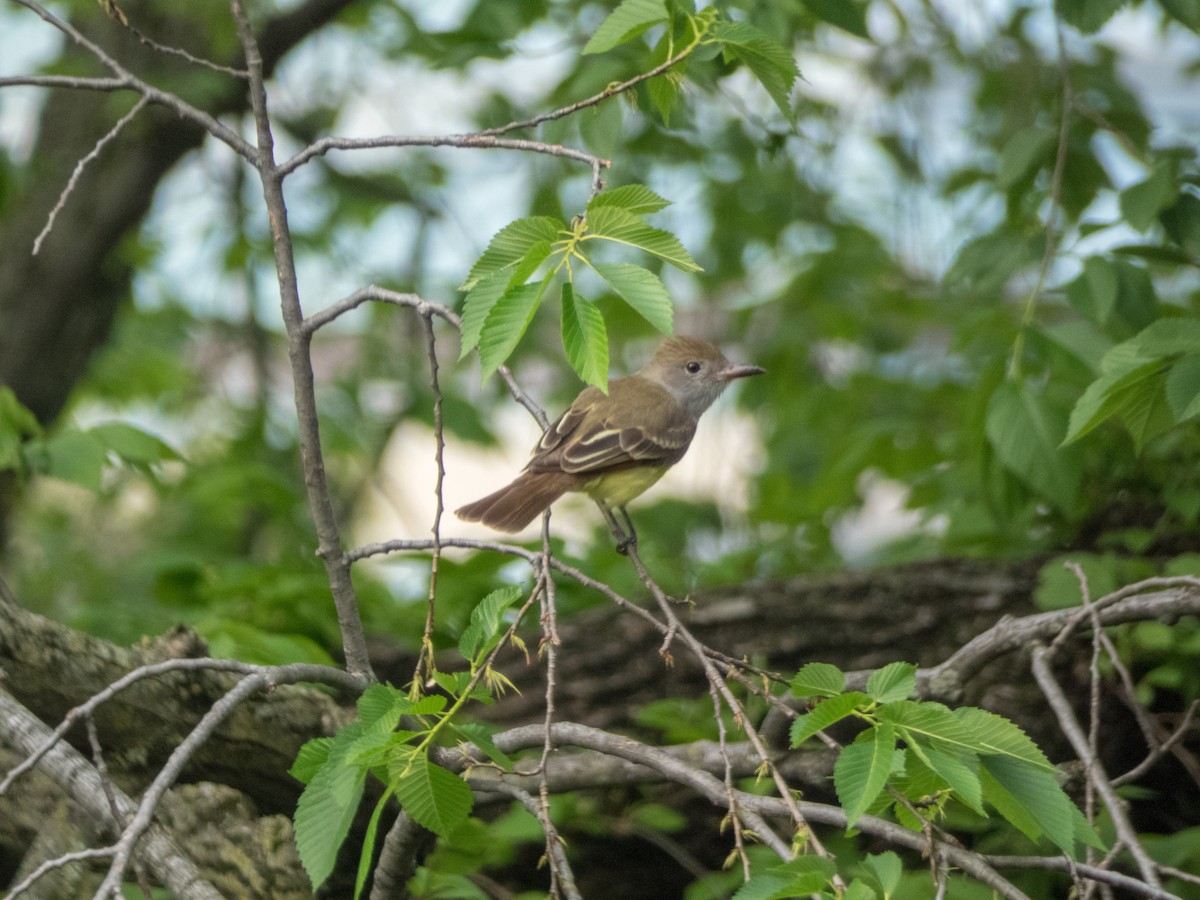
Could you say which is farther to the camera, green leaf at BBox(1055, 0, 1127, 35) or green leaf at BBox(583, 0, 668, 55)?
green leaf at BBox(1055, 0, 1127, 35)

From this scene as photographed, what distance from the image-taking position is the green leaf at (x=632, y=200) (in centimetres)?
206

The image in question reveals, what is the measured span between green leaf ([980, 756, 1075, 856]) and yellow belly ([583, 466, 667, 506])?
2.67 metres

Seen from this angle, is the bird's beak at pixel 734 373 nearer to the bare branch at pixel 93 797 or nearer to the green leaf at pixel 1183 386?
the green leaf at pixel 1183 386

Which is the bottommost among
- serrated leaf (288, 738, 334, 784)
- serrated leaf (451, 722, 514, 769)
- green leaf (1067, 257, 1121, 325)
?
serrated leaf (451, 722, 514, 769)

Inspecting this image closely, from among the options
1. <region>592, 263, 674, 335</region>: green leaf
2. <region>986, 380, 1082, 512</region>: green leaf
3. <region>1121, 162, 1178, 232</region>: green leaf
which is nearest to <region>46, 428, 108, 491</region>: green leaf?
<region>592, 263, 674, 335</region>: green leaf

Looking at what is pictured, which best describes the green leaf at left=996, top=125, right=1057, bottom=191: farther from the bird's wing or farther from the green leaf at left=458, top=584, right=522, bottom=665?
the green leaf at left=458, top=584, right=522, bottom=665

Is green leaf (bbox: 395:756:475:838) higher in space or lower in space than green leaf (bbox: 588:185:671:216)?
lower

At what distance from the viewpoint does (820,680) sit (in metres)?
2.07

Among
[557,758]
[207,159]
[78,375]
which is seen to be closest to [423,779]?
[557,758]

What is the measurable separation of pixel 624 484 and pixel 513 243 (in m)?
2.76

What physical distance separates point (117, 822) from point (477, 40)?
308cm

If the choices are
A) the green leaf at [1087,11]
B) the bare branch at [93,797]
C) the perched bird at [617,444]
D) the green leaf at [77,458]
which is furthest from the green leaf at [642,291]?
the green leaf at [77,458]

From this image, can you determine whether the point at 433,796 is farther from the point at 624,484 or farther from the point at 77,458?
the point at 624,484

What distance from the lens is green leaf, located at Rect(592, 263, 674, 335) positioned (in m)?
1.96
